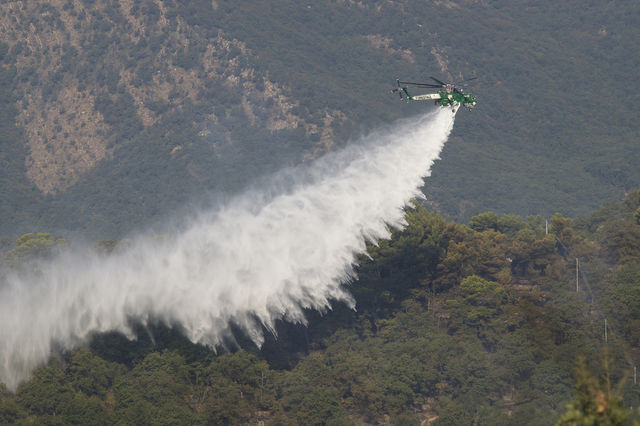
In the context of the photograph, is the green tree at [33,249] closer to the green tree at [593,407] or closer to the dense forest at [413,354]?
the dense forest at [413,354]

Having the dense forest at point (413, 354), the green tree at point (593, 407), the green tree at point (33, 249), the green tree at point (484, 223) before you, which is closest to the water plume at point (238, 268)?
the dense forest at point (413, 354)

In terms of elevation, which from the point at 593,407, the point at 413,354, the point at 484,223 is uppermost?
the point at 484,223

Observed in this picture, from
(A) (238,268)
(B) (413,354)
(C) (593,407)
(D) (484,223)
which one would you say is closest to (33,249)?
(D) (484,223)

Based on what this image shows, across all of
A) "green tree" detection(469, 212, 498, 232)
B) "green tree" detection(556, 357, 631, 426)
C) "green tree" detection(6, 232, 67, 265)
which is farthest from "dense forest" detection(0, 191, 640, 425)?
"green tree" detection(556, 357, 631, 426)

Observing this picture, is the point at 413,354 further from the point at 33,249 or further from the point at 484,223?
the point at 33,249

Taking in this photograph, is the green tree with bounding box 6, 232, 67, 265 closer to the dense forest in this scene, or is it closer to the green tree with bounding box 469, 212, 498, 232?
the dense forest

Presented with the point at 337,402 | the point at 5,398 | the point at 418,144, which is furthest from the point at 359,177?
the point at 5,398

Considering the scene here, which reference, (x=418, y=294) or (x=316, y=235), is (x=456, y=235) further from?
(x=316, y=235)
